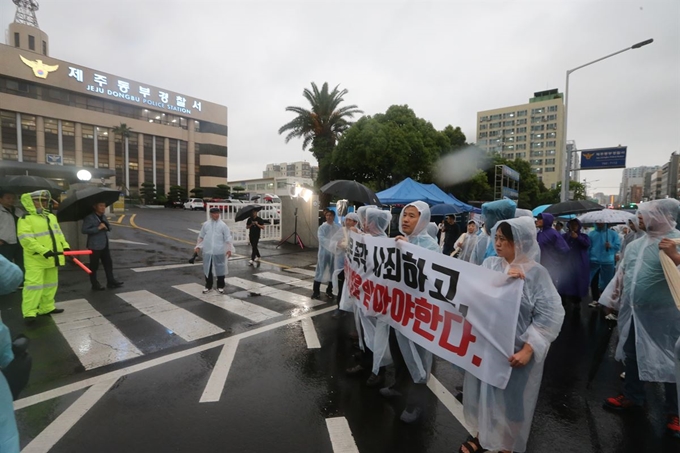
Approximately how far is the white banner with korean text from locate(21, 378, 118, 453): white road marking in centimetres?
271

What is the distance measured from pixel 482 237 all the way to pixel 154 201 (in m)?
50.9

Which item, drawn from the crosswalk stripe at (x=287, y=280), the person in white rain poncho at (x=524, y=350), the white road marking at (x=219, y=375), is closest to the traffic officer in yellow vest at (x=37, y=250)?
the white road marking at (x=219, y=375)

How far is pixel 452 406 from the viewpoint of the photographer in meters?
3.38

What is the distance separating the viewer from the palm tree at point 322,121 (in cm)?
2698

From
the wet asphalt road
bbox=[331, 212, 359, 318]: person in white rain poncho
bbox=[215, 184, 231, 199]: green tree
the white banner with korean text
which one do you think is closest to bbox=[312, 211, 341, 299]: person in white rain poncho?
bbox=[331, 212, 359, 318]: person in white rain poncho

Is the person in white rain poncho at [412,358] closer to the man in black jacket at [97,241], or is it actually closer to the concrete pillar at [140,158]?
the man in black jacket at [97,241]

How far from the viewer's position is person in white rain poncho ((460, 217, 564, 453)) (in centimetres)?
226

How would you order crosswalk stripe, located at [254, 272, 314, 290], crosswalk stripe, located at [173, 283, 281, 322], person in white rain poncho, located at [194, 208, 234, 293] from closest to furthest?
crosswalk stripe, located at [173, 283, 281, 322] < person in white rain poncho, located at [194, 208, 234, 293] < crosswalk stripe, located at [254, 272, 314, 290]

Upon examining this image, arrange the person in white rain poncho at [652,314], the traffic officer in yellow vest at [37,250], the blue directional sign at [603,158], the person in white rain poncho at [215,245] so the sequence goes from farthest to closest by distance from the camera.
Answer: the blue directional sign at [603,158] < the person in white rain poncho at [215,245] < the traffic officer in yellow vest at [37,250] < the person in white rain poncho at [652,314]

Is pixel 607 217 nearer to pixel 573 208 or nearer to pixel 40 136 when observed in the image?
pixel 573 208

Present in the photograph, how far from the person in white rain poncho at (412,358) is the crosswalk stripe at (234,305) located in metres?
3.00

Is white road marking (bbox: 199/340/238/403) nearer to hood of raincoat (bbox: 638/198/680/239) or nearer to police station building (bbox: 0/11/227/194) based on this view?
hood of raincoat (bbox: 638/198/680/239)

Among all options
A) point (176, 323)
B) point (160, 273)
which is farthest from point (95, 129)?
point (176, 323)

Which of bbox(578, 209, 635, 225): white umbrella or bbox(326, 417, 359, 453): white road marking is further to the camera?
bbox(578, 209, 635, 225): white umbrella
